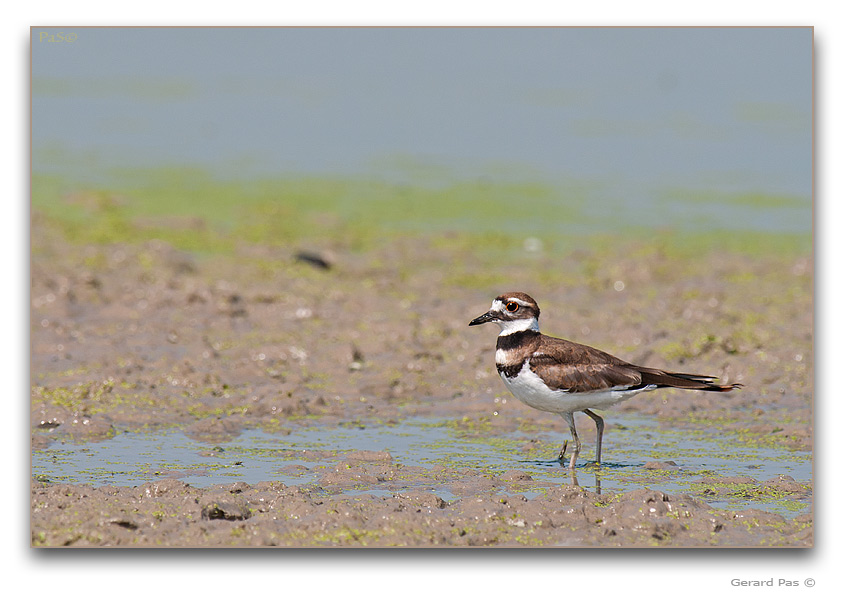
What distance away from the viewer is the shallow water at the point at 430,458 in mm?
8430

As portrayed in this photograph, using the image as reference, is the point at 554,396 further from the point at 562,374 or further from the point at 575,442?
the point at 575,442

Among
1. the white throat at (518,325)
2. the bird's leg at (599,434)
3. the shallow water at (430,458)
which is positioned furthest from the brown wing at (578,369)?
the shallow water at (430,458)

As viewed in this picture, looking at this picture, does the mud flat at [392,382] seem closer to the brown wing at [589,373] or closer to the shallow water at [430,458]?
the shallow water at [430,458]

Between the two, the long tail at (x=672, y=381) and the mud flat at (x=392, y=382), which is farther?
the long tail at (x=672, y=381)

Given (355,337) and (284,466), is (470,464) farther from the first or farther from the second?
(355,337)

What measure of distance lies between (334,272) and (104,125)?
38.7 feet

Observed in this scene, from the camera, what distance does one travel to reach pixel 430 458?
927cm

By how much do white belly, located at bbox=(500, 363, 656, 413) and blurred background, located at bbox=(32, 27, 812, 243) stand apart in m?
7.20

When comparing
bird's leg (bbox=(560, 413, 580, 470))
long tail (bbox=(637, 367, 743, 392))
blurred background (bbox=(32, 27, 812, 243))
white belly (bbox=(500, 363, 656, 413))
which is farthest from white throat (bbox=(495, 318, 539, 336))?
blurred background (bbox=(32, 27, 812, 243))

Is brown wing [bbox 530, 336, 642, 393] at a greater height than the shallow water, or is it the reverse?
brown wing [bbox 530, 336, 642, 393]

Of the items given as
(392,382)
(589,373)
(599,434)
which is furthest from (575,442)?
(392,382)

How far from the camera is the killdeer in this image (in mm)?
9125

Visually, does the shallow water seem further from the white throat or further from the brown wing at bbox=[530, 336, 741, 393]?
the white throat

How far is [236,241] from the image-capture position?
17.1 meters
